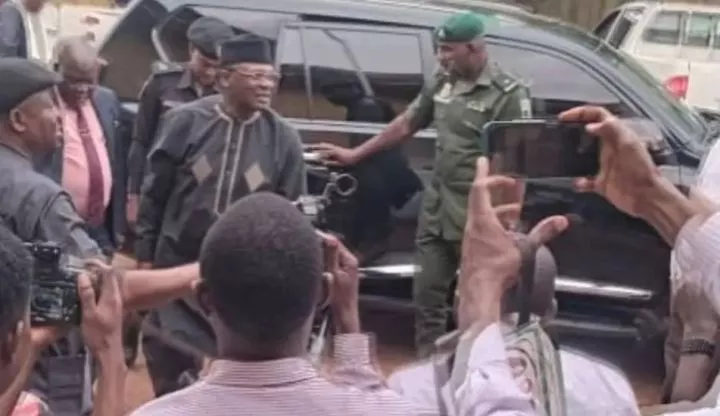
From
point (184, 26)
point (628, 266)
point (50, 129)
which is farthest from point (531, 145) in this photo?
point (184, 26)

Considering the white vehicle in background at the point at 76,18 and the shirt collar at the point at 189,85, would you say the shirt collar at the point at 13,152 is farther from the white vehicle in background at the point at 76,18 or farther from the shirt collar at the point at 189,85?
the white vehicle in background at the point at 76,18

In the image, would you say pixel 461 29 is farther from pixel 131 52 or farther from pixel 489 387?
pixel 489 387

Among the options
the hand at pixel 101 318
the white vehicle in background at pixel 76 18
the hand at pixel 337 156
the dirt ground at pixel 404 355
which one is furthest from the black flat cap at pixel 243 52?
the white vehicle in background at pixel 76 18

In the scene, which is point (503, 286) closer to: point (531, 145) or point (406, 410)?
point (406, 410)

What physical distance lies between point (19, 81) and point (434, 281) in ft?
9.31

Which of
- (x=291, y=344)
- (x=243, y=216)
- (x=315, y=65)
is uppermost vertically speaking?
(x=243, y=216)

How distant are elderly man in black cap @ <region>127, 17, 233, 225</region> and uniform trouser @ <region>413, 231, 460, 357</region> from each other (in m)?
1.22

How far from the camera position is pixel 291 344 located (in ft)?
7.70

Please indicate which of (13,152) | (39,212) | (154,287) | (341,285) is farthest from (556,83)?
(341,285)

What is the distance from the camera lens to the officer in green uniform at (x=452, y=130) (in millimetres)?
6340

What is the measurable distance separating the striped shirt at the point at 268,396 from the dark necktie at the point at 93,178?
11.9 ft

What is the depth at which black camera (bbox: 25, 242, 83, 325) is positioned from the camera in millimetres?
2912

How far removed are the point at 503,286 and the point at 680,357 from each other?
78cm

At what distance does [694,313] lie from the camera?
2898mm
